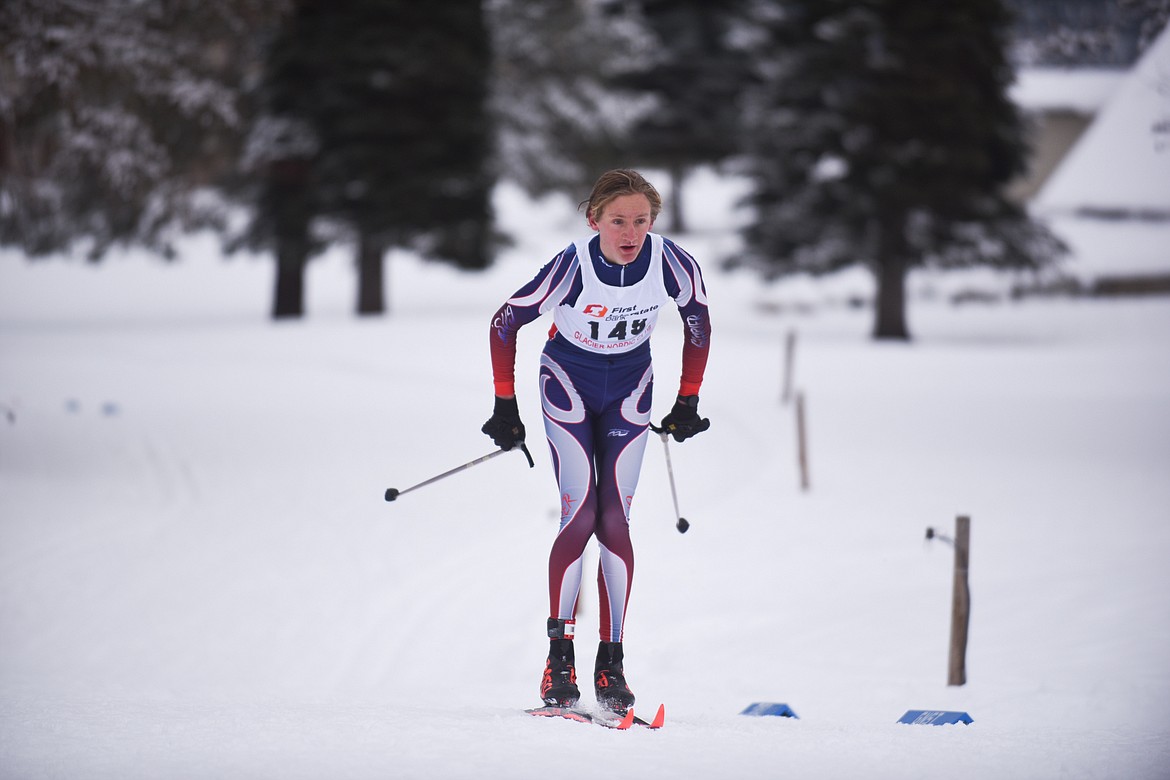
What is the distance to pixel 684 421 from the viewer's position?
475 cm

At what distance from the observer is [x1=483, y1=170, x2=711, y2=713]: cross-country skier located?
4406 millimetres

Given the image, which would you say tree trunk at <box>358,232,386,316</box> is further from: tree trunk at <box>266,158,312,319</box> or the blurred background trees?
tree trunk at <box>266,158,312,319</box>

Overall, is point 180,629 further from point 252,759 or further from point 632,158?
point 632,158

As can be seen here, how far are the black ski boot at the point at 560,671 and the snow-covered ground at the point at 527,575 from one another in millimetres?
151

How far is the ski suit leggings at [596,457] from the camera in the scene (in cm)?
449

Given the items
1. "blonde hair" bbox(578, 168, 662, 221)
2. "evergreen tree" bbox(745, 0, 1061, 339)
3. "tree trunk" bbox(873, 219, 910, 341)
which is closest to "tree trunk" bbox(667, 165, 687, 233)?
"evergreen tree" bbox(745, 0, 1061, 339)

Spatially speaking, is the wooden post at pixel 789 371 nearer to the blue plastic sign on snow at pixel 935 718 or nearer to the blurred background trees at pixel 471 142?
the blurred background trees at pixel 471 142

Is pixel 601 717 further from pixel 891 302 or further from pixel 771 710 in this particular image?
pixel 891 302

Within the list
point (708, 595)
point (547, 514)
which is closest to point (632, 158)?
point (547, 514)

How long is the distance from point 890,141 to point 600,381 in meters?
17.9

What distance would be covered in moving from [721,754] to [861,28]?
62.5 feet

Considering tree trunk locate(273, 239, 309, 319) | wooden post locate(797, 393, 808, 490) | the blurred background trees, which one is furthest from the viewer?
tree trunk locate(273, 239, 309, 319)

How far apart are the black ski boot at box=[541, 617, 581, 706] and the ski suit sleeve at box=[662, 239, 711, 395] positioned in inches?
40.9

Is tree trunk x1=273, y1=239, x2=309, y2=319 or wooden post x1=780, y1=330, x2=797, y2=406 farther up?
tree trunk x1=273, y1=239, x2=309, y2=319
